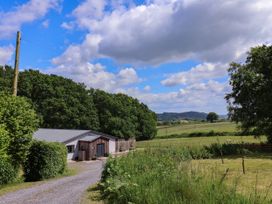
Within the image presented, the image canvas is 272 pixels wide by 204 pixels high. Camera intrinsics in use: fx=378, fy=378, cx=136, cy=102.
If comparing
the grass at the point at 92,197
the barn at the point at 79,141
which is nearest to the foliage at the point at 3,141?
the grass at the point at 92,197

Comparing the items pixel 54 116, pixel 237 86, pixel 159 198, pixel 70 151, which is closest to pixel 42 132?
pixel 70 151

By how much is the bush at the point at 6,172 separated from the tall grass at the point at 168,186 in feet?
25.9

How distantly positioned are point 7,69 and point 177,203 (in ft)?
205

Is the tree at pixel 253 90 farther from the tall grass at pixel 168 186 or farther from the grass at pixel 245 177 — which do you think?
the tall grass at pixel 168 186

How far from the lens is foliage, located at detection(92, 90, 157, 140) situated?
2761 inches

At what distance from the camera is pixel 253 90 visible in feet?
139

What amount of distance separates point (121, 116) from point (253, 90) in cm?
3534

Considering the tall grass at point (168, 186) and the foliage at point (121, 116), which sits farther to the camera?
the foliage at point (121, 116)

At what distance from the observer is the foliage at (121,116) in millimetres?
70125

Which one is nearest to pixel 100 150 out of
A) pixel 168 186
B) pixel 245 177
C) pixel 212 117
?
pixel 245 177

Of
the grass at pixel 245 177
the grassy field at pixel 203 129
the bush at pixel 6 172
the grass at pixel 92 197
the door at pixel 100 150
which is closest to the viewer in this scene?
the grass at pixel 245 177

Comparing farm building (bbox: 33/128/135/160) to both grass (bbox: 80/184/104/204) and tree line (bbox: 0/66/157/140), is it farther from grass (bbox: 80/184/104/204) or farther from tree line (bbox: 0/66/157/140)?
grass (bbox: 80/184/104/204)

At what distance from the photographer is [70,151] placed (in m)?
48.2

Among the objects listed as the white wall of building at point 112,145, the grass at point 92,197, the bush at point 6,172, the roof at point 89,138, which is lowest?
the grass at point 92,197
